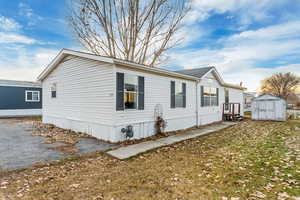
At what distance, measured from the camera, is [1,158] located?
14.8ft

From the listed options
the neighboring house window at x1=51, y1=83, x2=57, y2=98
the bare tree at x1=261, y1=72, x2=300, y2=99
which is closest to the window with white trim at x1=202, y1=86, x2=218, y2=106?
the neighboring house window at x1=51, y1=83, x2=57, y2=98

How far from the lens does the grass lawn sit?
281 centimetres

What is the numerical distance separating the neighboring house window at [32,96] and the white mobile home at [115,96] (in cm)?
760

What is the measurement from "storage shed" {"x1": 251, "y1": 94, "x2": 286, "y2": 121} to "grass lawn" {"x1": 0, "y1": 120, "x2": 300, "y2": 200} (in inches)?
429

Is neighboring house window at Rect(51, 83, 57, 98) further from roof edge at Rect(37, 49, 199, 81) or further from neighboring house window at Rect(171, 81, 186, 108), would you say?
neighboring house window at Rect(171, 81, 186, 108)

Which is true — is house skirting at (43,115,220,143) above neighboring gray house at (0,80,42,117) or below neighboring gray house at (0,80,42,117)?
below

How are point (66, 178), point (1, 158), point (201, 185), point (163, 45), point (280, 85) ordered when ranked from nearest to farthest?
point (201, 185)
point (66, 178)
point (1, 158)
point (163, 45)
point (280, 85)

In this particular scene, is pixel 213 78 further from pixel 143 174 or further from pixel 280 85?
pixel 280 85

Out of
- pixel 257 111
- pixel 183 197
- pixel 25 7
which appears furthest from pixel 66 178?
pixel 257 111

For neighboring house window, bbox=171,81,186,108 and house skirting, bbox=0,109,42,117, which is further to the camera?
house skirting, bbox=0,109,42,117

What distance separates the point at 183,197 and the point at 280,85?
42487mm

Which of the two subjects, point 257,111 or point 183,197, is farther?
point 257,111

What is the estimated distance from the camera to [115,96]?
629 cm

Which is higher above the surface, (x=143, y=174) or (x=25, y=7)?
(x=25, y=7)
